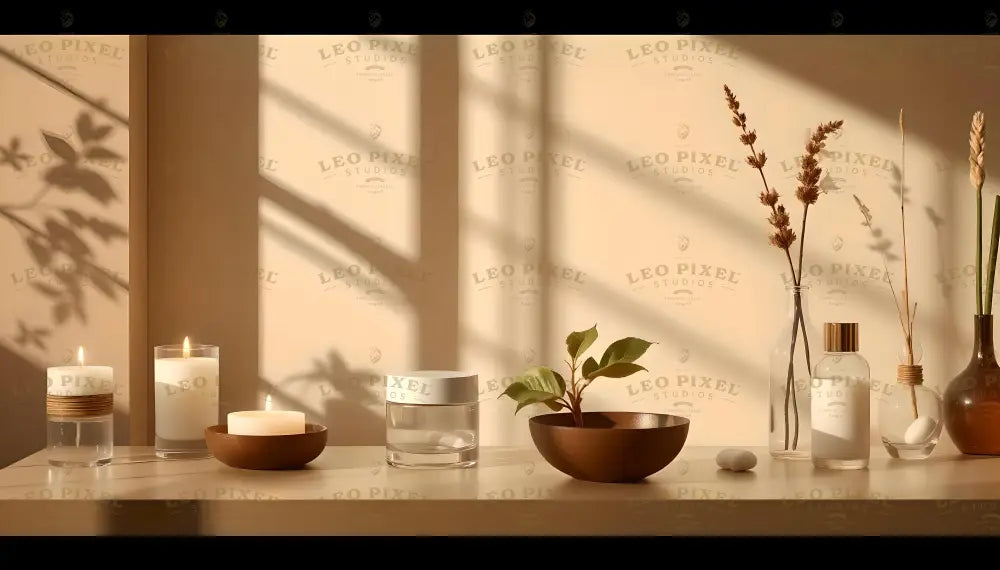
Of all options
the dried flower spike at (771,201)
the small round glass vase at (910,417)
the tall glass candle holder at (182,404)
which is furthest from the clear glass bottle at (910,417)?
the tall glass candle holder at (182,404)

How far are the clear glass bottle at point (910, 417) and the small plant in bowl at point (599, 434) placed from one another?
33 cm

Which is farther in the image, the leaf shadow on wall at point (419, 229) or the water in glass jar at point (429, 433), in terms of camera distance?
the leaf shadow on wall at point (419, 229)

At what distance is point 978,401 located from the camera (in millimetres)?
1518

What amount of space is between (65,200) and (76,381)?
1.04 feet

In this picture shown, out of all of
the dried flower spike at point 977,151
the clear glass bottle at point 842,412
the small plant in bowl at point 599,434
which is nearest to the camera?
the small plant in bowl at point 599,434

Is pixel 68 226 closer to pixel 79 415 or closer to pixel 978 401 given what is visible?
pixel 79 415

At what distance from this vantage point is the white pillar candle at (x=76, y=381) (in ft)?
4.72

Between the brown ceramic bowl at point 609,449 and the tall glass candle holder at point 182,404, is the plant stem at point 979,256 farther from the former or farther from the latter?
the tall glass candle holder at point 182,404

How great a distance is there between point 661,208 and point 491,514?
2.07ft

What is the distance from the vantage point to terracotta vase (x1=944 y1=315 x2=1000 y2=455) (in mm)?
1517

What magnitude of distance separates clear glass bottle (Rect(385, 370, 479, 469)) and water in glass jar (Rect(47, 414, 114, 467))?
0.39 m
